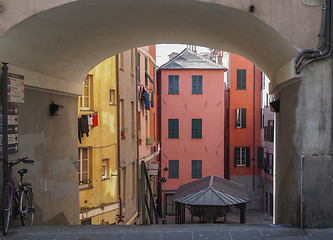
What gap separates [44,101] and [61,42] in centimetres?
142

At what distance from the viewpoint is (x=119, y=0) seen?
5535 millimetres

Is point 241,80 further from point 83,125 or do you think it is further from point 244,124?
point 83,125

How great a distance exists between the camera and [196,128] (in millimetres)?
33875

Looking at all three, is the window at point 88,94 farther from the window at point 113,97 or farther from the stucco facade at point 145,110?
the stucco facade at point 145,110

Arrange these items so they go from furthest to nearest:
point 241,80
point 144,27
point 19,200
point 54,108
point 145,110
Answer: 1. point 241,80
2. point 145,110
3. point 54,108
4. point 144,27
5. point 19,200

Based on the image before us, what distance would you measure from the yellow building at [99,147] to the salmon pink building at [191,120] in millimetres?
15653

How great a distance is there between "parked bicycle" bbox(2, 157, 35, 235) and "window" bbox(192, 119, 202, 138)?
27019 mm

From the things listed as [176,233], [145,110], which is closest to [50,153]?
[176,233]

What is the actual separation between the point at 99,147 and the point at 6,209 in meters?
10.9

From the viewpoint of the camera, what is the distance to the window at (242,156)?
3425cm

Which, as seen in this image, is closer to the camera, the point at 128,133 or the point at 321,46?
the point at 321,46

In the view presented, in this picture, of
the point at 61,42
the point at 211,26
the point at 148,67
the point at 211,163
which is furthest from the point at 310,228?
the point at 211,163

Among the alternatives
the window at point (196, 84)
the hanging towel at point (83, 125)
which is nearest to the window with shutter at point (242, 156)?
the window at point (196, 84)

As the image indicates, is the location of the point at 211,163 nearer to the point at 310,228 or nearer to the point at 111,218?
the point at 111,218
